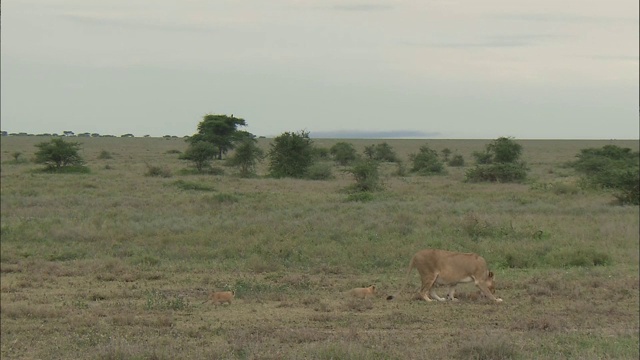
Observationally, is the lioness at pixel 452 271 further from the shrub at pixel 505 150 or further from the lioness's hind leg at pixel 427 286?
the shrub at pixel 505 150

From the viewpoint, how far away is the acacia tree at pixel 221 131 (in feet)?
180

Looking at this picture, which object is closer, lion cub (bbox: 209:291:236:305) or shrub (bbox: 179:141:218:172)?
lion cub (bbox: 209:291:236:305)

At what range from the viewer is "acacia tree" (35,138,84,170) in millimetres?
42531

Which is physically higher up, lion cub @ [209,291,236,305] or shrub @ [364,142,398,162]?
shrub @ [364,142,398,162]

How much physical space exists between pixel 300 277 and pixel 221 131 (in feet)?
142

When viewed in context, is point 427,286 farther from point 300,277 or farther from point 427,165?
point 427,165

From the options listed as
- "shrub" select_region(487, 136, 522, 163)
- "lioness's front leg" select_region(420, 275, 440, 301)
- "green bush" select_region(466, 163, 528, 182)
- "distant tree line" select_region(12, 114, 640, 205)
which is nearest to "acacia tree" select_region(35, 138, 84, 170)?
"distant tree line" select_region(12, 114, 640, 205)

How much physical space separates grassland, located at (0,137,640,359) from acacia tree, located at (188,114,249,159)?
91.4ft

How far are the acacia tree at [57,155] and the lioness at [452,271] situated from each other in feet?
110

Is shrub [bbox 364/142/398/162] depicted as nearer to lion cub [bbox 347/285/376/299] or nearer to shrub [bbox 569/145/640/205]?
shrub [bbox 569/145/640/205]

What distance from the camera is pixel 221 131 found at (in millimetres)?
56312

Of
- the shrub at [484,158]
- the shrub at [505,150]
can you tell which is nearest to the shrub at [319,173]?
the shrub at [505,150]

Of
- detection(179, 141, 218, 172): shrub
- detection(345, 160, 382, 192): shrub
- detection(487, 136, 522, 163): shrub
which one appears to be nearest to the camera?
detection(345, 160, 382, 192): shrub

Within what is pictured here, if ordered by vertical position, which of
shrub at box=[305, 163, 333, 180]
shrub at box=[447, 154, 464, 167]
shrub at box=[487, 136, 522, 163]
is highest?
shrub at box=[487, 136, 522, 163]
